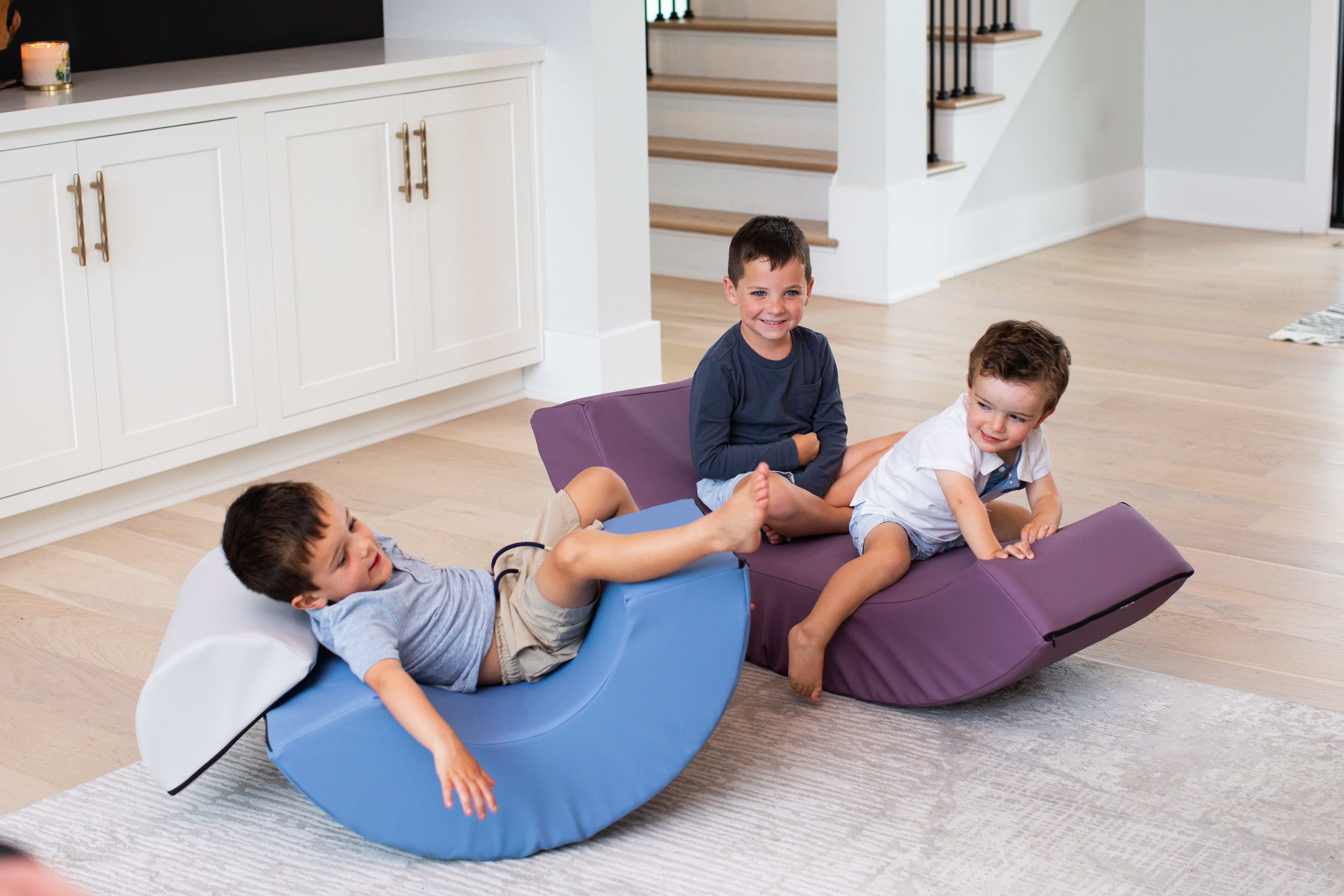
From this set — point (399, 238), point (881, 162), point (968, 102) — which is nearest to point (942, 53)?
point (968, 102)

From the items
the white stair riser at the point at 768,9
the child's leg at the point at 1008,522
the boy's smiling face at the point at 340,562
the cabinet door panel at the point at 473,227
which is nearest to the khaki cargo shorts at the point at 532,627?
the boy's smiling face at the point at 340,562

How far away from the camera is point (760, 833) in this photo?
179 centimetres

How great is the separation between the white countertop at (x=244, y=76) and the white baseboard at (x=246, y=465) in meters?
0.77

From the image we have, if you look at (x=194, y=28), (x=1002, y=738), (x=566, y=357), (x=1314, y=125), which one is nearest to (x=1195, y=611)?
(x=1002, y=738)

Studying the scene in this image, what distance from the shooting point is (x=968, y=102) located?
5000 mm

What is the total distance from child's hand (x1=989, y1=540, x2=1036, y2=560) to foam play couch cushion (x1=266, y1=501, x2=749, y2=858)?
460mm

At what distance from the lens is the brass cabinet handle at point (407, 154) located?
3287mm

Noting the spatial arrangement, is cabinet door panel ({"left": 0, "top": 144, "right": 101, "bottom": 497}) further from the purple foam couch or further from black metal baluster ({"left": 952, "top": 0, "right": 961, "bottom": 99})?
black metal baluster ({"left": 952, "top": 0, "right": 961, "bottom": 99})

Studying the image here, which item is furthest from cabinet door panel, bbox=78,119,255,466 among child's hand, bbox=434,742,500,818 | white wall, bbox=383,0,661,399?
child's hand, bbox=434,742,500,818

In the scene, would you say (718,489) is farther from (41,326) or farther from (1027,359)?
(41,326)

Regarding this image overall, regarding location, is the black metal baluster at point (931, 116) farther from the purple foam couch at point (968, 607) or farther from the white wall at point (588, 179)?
the purple foam couch at point (968, 607)

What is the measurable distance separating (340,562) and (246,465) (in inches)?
61.5

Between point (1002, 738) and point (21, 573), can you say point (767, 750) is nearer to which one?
point (1002, 738)

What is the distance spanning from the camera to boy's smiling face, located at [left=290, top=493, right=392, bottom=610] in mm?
1718
